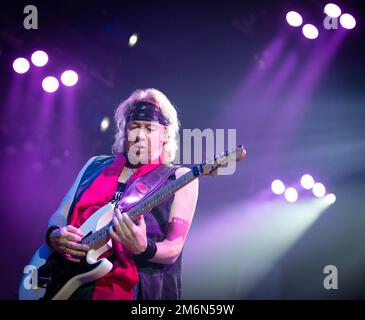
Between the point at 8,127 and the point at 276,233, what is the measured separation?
2.11 m

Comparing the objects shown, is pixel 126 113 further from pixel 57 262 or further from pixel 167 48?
pixel 57 262

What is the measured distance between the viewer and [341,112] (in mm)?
3920

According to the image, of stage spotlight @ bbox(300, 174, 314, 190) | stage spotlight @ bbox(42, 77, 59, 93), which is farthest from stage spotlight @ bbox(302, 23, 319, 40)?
stage spotlight @ bbox(42, 77, 59, 93)

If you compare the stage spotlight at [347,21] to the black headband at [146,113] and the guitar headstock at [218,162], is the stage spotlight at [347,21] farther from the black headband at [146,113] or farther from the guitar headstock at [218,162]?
the guitar headstock at [218,162]

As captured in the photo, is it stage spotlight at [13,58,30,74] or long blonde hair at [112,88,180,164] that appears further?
stage spotlight at [13,58,30,74]

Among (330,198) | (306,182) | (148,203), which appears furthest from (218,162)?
(330,198)

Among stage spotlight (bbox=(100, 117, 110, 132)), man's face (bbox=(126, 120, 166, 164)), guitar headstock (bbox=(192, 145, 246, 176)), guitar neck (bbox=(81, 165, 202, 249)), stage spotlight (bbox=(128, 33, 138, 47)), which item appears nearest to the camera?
guitar headstock (bbox=(192, 145, 246, 176))

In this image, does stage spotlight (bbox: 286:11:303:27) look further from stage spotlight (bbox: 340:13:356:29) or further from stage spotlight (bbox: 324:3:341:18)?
stage spotlight (bbox: 340:13:356:29)

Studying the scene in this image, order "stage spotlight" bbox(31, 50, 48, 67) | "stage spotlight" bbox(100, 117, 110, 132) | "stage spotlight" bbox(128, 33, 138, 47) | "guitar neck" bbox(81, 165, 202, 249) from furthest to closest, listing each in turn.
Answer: "stage spotlight" bbox(128, 33, 138, 47)
"stage spotlight" bbox(31, 50, 48, 67)
"stage spotlight" bbox(100, 117, 110, 132)
"guitar neck" bbox(81, 165, 202, 249)

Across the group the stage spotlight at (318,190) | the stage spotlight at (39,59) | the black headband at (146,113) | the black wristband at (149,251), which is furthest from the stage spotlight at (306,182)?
the stage spotlight at (39,59)

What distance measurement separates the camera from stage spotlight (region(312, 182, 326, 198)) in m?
3.81

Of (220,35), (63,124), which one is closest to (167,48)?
(220,35)

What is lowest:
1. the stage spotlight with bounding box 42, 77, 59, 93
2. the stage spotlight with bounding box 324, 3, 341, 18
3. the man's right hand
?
the man's right hand
